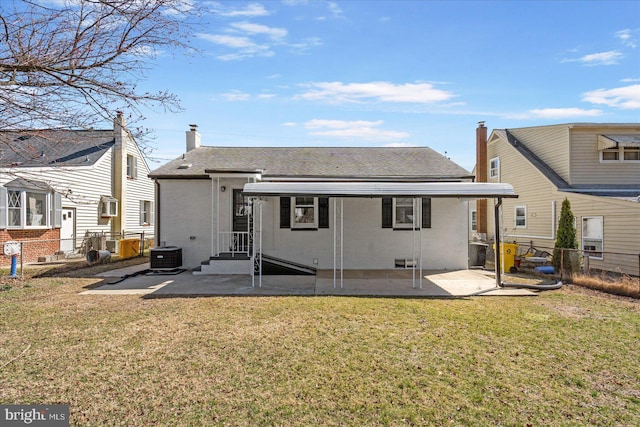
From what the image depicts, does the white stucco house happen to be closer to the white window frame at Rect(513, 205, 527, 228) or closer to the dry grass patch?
the dry grass patch

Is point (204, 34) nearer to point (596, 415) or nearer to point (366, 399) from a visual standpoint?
point (366, 399)

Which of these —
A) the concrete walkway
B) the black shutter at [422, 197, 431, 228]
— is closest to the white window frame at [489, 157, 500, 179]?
the black shutter at [422, 197, 431, 228]

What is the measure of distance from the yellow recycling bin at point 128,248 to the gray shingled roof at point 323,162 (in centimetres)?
473

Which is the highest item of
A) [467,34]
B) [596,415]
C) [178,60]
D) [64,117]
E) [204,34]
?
[467,34]

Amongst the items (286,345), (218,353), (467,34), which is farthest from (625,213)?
(218,353)

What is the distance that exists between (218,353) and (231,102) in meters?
8.34

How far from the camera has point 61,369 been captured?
4230 millimetres

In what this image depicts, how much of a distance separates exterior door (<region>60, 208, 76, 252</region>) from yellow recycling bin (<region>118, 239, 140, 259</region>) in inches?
98.7

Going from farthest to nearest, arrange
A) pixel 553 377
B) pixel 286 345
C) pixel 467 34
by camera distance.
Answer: pixel 467 34
pixel 286 345
pixel 553 377

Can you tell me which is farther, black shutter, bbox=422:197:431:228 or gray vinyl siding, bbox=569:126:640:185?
gray vinyl siding, bbox=569:126:640:185

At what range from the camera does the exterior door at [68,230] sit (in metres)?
15.5

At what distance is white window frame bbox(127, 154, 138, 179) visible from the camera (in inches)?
784

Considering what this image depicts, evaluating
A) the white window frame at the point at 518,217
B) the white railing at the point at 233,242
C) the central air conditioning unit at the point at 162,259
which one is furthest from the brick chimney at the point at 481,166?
the central air conditioning unit at the point at 162,259

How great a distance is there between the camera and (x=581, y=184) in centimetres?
1531
